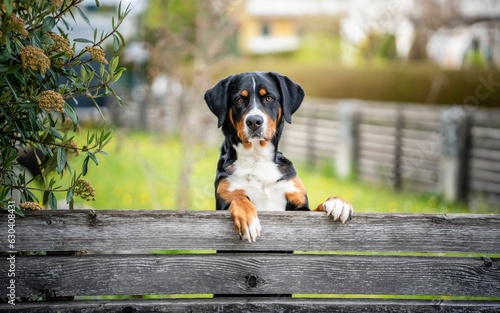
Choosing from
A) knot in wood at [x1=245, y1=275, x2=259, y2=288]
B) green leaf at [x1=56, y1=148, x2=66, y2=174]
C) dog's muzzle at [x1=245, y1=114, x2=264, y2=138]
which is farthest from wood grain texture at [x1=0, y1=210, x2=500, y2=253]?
dog's muzzle at [x1=245, y1=114, x2=264, y2=138]

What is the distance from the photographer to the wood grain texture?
3.17m

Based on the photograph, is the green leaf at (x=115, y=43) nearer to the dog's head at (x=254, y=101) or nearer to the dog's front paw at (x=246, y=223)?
the dog's head at (x=254, y=101)

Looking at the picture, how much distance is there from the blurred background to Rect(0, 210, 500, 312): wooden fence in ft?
5.51

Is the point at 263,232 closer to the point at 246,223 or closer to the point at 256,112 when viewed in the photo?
the point at 246,223

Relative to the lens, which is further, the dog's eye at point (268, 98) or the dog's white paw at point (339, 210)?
the dog's eye at point (268, 98)

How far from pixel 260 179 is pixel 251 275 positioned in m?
0.79

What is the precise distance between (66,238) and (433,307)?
1.93 metres

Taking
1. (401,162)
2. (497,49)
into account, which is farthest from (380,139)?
(497,49)

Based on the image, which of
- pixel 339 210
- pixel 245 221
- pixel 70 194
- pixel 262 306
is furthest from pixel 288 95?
pixel 70 194

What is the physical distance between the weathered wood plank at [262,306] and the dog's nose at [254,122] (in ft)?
3.42

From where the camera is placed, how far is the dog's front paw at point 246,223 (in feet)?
10.4

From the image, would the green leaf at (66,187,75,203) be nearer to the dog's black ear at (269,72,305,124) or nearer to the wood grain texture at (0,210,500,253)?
the wood grain texture at (0,210,500,253)

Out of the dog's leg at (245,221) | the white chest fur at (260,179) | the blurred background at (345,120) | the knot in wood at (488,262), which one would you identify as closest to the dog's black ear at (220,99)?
the white chest fur at (260,179)

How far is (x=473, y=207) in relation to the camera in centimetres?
910
